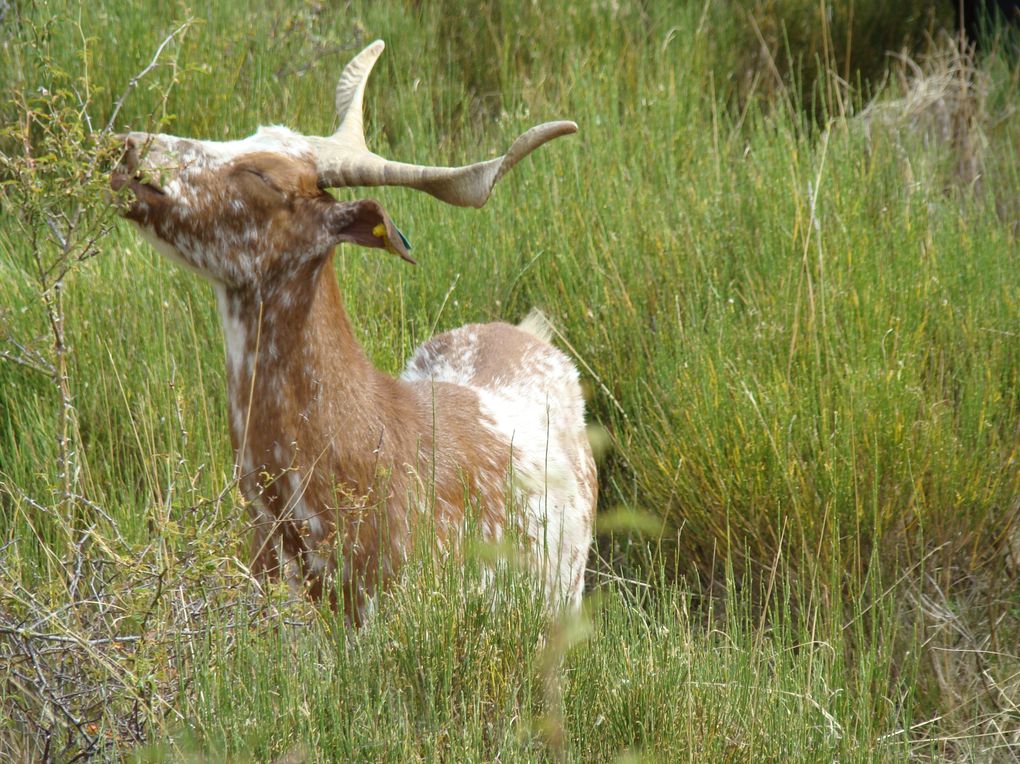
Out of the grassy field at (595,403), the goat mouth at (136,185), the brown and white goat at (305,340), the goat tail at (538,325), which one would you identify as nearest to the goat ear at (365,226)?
the brown and white goat at (305,340)

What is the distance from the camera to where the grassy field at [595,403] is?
3246 millimetres

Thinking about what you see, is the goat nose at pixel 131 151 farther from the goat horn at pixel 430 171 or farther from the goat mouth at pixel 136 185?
the goat horn at pixel 430 171

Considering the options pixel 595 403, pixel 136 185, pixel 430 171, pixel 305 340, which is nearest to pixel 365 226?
pixel 430 171

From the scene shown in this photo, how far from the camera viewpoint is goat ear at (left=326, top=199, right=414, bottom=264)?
3665 mm

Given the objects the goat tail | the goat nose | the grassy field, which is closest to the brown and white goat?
the goat nose

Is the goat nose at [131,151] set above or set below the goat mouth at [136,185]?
above

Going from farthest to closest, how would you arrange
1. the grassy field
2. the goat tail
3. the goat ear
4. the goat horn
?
the goat tail, the goat ear, the goat horn, the grassy field

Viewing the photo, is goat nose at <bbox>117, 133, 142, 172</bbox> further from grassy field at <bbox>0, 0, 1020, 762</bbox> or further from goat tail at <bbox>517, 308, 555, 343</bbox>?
goat tail at <bbox>517, 308, 555, 343</bbox>

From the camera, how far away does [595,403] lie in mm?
5641

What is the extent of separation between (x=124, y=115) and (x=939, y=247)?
413 cm

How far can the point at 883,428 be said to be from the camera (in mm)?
4609

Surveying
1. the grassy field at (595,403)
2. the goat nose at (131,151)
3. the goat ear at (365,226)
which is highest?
the goat nose at (131,151)

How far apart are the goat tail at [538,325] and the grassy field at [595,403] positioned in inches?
5.6

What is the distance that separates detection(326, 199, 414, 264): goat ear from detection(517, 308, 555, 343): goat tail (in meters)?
1.74
